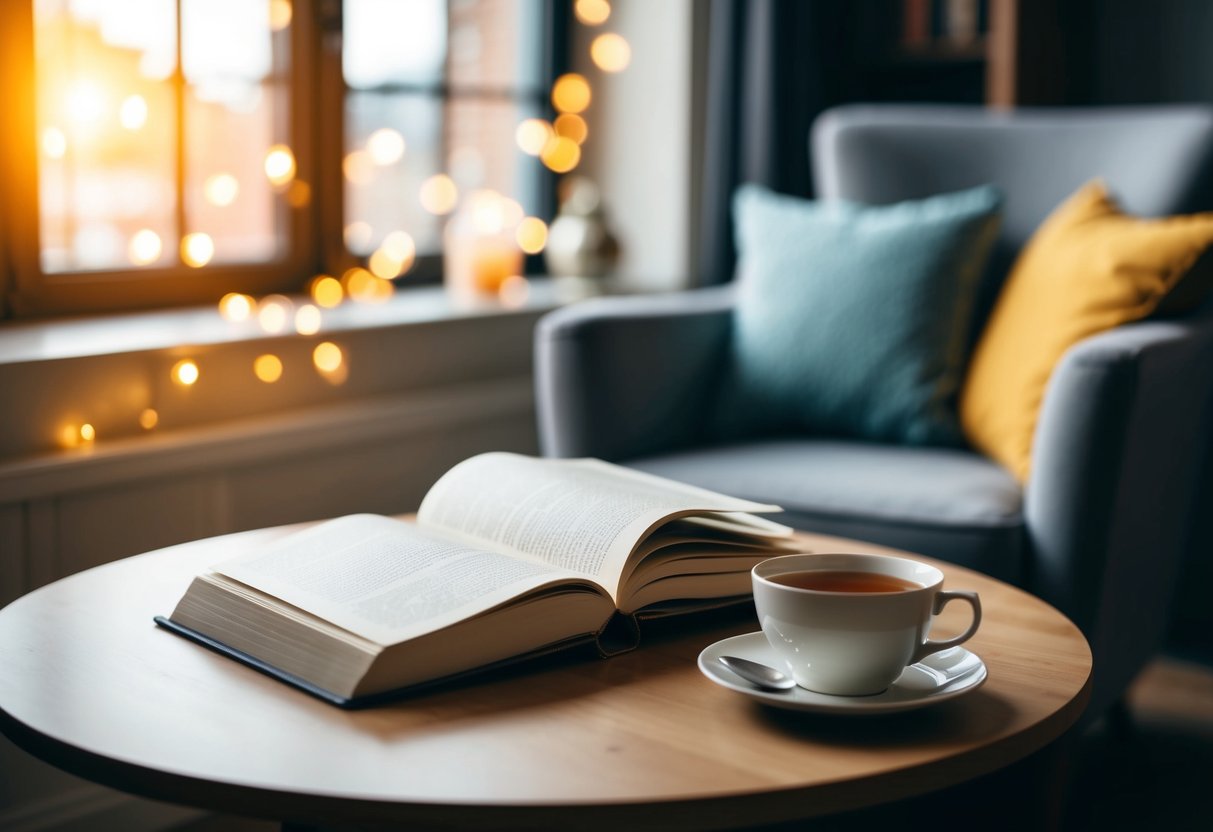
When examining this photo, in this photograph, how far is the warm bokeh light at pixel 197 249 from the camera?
210 cm

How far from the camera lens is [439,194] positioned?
2592 mm

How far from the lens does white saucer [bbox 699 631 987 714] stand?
79cm

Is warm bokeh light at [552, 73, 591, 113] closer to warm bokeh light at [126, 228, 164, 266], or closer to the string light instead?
the string light

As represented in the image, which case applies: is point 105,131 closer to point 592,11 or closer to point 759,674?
point 592,11

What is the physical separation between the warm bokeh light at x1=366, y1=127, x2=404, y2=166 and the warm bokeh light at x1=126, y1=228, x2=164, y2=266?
48 centimetres

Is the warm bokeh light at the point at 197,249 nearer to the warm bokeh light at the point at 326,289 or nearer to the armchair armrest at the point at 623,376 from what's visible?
the warm bokeh light at the point at 326,289

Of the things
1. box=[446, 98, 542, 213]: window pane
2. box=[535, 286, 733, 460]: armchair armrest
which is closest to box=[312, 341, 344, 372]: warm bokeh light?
box=[535, 286, 733, 460]: armchair armrest

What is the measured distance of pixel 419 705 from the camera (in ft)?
2.66

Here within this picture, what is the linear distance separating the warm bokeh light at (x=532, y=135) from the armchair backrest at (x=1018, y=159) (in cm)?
67

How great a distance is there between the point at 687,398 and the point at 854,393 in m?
0.25

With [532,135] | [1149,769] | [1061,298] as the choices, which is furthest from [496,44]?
[1149,769]

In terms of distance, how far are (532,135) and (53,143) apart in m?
1.07

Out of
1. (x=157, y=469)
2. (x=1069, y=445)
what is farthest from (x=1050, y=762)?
(x=157, y=469)

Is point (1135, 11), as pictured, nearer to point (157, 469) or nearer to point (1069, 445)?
point (1069, 445)
